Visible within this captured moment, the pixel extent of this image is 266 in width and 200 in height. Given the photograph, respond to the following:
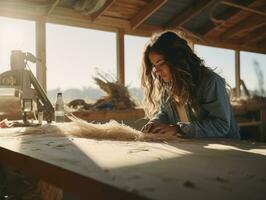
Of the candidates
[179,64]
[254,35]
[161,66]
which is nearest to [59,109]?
[161,66]

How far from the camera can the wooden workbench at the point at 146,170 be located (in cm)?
65

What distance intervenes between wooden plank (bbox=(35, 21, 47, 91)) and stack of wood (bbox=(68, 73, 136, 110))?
540 mm

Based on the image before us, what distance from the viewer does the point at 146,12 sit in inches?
219

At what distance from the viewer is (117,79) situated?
5277 mm

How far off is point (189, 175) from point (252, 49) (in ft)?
25.8

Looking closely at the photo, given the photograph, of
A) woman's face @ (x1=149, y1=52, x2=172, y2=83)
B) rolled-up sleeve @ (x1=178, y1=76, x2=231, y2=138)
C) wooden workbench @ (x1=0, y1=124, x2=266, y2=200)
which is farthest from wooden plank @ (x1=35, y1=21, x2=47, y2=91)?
wooden workbench @ (x1=0, y1=124, x2=266, y2=200)

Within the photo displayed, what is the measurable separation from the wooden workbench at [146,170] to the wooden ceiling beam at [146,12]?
4361 mm

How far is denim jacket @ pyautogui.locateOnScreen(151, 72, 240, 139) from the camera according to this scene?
1.76m

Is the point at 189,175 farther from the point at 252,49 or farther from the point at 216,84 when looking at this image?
the point at 252,49

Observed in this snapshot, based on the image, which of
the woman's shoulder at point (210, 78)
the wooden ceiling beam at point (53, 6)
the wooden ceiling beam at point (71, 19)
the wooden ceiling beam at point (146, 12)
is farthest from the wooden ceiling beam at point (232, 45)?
the woman's shoulder at point (210, 78)

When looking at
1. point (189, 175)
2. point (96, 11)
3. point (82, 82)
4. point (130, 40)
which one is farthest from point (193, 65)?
point (130, 40)

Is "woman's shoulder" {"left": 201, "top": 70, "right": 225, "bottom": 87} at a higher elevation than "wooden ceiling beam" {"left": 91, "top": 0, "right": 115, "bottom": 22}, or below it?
below

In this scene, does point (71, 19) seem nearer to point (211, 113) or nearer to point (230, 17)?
point (230, 17)

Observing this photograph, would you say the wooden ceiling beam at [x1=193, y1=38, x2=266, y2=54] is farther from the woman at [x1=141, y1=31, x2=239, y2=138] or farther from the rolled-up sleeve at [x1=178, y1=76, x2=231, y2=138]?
the rolled-up sleeve at [x1=178, y1=76, x2=231, y2=138]
